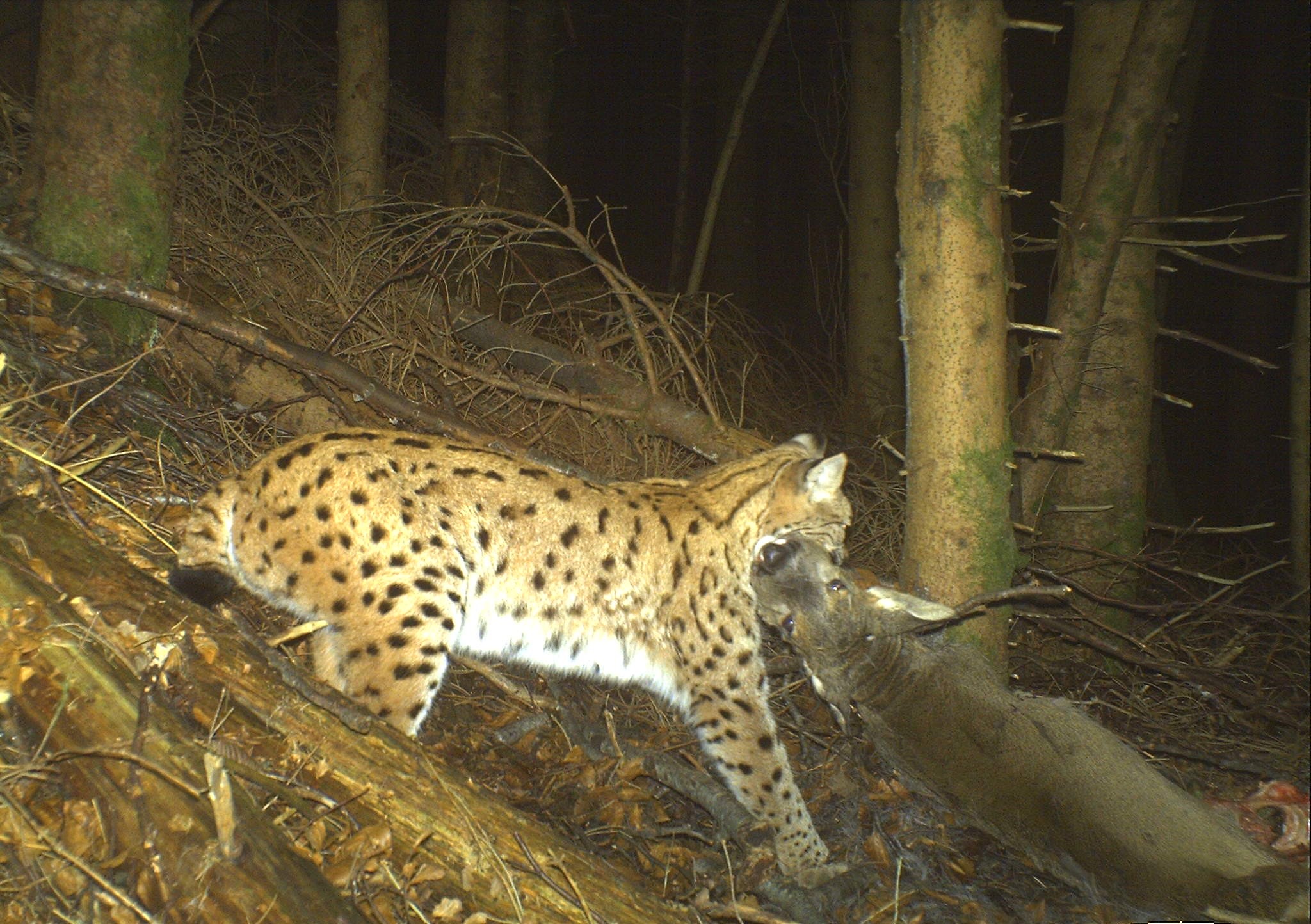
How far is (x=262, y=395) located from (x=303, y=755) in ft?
10.9

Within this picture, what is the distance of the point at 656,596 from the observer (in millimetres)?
4961

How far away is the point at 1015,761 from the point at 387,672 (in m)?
2.72

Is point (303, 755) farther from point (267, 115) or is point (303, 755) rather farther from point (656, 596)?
point (267, 115)

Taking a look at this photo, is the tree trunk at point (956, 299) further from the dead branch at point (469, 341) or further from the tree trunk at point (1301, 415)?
the dead branch at point (469, 341)

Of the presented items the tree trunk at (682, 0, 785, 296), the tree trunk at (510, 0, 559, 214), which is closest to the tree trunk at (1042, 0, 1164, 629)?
the tree trunk at (510, 0, 559, 214)

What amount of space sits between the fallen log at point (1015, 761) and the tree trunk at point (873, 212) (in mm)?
5564

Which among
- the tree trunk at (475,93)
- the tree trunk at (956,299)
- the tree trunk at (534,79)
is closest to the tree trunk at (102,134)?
the tree trunk at (475,93)

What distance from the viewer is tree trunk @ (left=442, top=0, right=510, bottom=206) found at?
29.3 feet

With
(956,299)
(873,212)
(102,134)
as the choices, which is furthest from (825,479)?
(873,212)

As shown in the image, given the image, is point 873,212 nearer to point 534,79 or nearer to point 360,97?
point 534,79

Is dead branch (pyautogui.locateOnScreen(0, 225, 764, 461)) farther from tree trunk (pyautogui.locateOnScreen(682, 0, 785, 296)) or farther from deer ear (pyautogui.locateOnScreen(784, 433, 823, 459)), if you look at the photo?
tree trunk (pyautogui.locateOnScreen(682, 0, 785, 296))

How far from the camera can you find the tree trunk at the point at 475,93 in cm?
894

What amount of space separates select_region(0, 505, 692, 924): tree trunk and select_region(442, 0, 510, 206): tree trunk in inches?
249

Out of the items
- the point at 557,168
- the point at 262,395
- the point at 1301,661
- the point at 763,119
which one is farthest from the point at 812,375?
the point at 557,168
